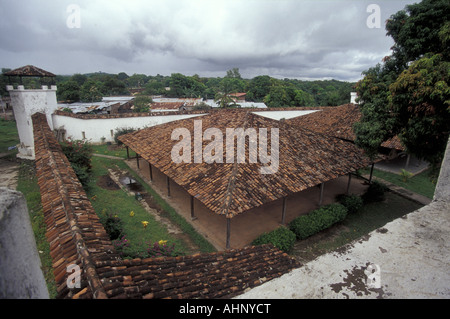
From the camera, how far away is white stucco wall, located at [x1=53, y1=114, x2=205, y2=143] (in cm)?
2089

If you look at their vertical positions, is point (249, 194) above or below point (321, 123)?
below

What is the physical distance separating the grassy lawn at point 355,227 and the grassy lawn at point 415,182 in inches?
63.5

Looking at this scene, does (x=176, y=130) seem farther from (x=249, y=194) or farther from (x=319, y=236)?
(x=319, y=236)

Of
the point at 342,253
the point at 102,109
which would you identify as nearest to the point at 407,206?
the point at 342,253

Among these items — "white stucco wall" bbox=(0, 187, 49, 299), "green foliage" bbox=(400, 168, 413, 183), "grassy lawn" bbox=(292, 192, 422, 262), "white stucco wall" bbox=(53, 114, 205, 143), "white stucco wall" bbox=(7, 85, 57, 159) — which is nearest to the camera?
"white stucco wall" bbox=(0, 187, 49, 299)

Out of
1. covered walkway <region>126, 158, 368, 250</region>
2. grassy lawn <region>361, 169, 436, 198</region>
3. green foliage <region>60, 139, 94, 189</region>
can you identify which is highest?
green foliage <region>60, 139, 94, 189</region>

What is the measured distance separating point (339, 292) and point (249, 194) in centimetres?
572

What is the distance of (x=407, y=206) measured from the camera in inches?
489

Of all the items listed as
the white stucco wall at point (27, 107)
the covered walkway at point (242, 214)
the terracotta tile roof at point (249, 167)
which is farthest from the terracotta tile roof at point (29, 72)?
the covered walkway at point (242, 214)

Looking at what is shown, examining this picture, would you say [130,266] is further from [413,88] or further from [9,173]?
[9,173]

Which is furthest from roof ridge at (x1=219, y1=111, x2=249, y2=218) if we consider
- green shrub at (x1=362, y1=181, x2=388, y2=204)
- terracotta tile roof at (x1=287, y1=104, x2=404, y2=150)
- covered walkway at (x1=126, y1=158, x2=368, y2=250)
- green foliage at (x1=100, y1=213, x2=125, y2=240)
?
terracotta tile roof at (x1=287, y1=104, x2=404, y2=150)

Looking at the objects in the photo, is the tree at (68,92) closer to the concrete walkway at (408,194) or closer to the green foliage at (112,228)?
the green foliage at (112,228)

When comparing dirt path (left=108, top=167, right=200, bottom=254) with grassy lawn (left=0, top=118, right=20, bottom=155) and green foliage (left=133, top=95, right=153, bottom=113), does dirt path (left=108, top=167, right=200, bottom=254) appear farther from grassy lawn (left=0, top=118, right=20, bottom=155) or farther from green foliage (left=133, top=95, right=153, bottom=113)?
green foliage (left=133, top=95, right=153, bottom=113)

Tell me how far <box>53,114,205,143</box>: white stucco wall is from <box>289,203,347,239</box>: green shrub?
1734 cm
